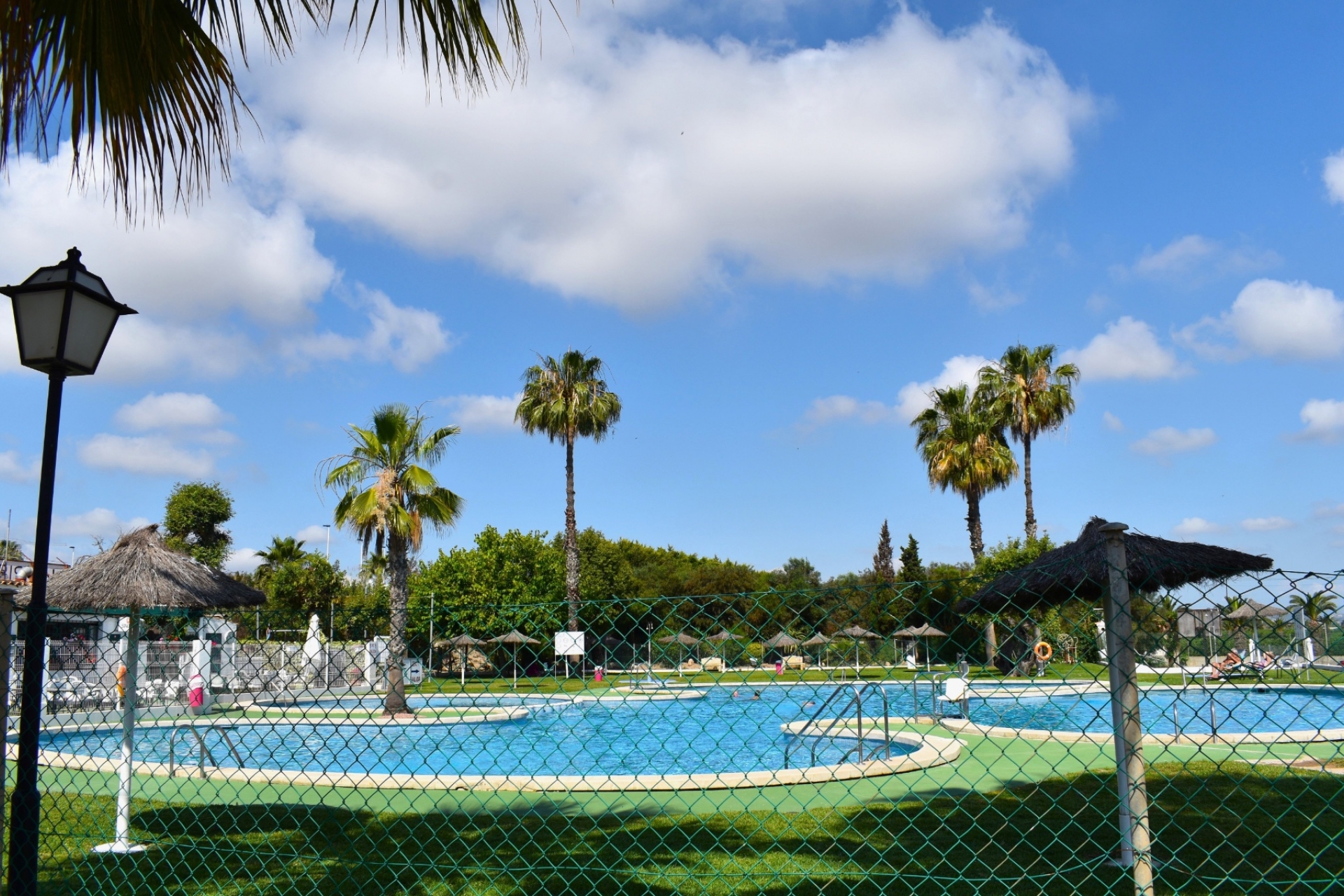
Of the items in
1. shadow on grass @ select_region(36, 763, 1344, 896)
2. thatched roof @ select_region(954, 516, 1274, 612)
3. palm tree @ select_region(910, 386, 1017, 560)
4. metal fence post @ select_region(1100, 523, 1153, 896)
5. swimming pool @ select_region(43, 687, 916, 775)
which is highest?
palm tree @ select_region(910, 386, 1017, 560)

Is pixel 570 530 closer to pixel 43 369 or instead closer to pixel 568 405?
pixel 568 405

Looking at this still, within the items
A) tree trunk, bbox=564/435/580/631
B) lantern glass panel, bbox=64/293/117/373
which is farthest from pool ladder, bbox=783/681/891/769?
tree trunk, bbox=564/435/580/631

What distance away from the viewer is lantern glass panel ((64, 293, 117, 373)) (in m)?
3.96

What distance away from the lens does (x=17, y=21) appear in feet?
7.41

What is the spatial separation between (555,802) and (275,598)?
118 feet

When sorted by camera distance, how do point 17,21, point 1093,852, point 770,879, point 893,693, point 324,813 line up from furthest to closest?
point 893,693 → point 324,813 → point 1093,852 → point 770,879 → point 17,21

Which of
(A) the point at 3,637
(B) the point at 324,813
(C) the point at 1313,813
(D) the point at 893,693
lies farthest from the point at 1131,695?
(D) the point at 893,693

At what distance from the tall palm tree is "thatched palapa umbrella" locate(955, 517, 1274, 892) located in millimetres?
28395

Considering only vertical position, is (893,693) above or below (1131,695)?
below

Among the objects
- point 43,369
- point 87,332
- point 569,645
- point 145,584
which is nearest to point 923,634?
point 87,332

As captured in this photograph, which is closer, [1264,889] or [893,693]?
[1264,889]

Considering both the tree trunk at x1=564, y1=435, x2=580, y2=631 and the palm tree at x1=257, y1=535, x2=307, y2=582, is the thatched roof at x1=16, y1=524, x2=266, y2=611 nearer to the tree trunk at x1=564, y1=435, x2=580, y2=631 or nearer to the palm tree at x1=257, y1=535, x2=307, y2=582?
the tree trunk at x1=564, y1=435, x2=580, y2=631

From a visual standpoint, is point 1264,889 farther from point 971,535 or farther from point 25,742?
point 971,535

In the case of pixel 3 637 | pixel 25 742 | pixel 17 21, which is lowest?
pixel 25 742
